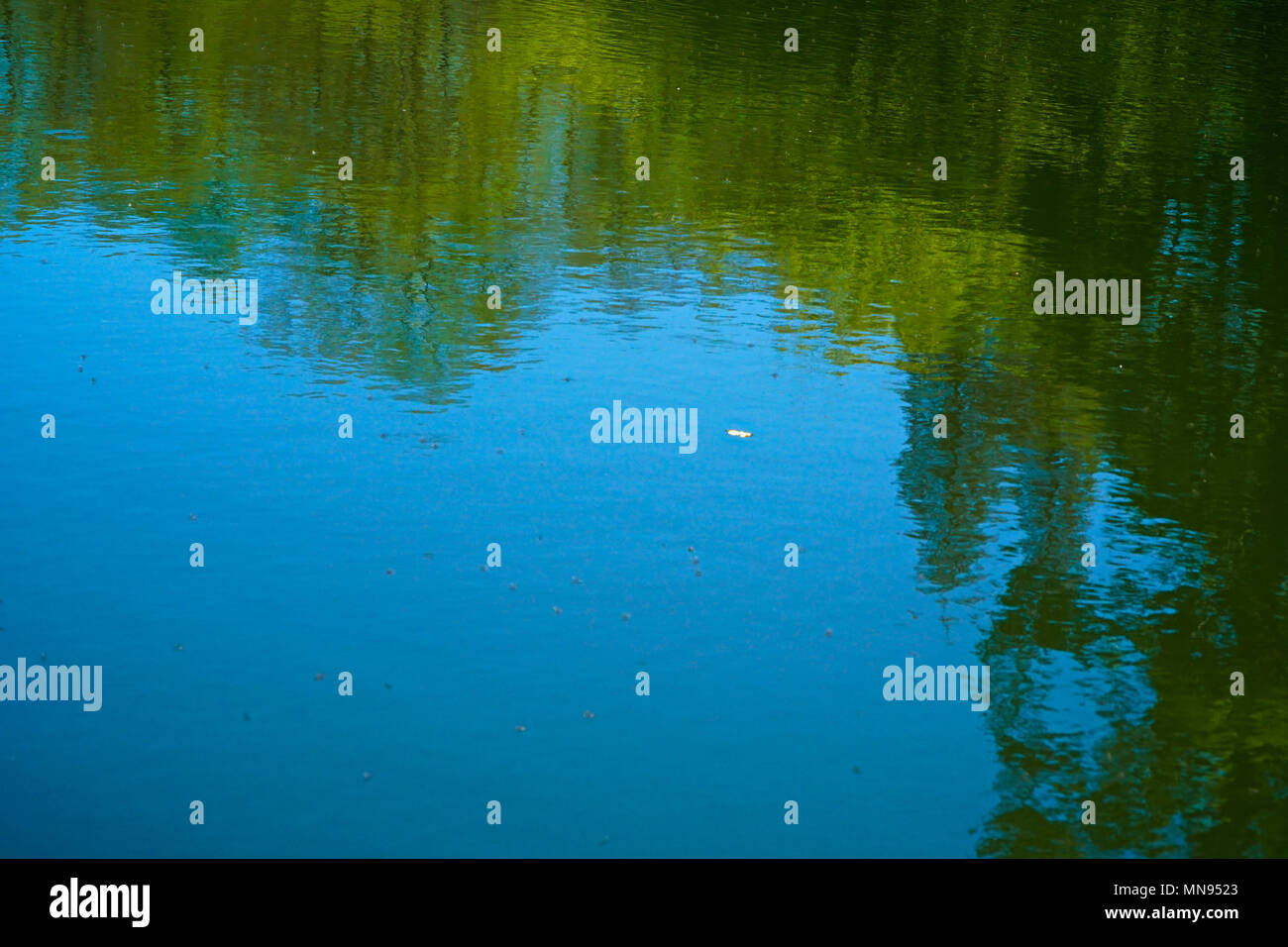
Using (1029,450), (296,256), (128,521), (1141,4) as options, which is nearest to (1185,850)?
(1029,450)

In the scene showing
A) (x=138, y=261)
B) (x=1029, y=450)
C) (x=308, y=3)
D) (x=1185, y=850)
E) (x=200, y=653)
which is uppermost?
(x=308, y=3)

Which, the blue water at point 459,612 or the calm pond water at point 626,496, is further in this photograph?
the calm pond water at point 626,496

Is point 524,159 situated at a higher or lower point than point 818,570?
higher

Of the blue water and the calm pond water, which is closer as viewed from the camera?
the blue water

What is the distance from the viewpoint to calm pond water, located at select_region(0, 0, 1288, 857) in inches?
349

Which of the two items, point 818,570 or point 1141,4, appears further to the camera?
point 1141,4

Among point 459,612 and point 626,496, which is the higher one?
point 626,496

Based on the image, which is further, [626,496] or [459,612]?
[626,496]

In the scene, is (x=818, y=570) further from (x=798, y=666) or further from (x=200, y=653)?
(x=200, y=653)

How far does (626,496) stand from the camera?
40.6ft

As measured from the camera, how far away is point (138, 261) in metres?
17.6

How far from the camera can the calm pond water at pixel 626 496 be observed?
886 cm

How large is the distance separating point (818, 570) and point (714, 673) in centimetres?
179

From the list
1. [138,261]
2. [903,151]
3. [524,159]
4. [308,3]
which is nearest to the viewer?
[138,261]
